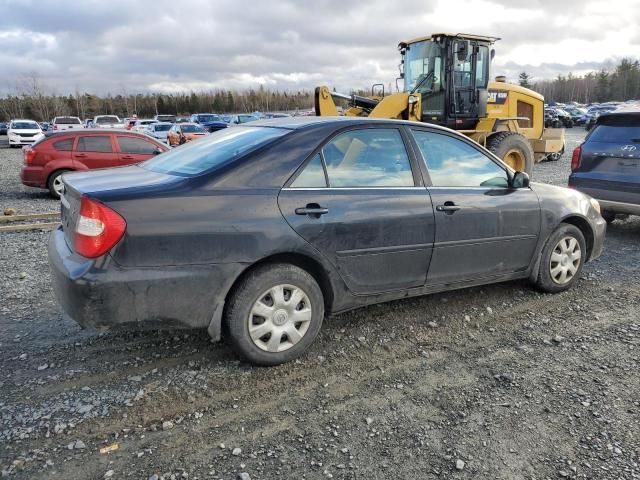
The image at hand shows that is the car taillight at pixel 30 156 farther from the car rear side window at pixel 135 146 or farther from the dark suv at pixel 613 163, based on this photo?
the dark suv at pixel 613 163

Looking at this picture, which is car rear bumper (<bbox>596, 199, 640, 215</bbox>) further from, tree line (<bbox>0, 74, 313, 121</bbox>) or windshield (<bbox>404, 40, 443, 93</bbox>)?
tree line (<bbox>0, 74, 313, 121</bbox>)

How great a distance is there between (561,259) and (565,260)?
59 millimetres

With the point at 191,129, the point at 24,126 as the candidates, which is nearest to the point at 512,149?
the point at 191,129

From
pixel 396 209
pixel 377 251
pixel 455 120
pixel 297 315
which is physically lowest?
pixel 297 315

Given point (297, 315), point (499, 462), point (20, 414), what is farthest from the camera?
point (297, 315)

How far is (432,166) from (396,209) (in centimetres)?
59

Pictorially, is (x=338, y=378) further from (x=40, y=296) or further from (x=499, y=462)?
(x=40, y=296)

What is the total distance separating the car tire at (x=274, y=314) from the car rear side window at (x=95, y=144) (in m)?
9.40

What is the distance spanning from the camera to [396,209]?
3656mm

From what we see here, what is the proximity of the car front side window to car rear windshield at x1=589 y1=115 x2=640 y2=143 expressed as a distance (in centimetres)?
350

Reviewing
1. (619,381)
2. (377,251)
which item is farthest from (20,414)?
(619,381)

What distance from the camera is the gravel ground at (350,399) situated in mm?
2508

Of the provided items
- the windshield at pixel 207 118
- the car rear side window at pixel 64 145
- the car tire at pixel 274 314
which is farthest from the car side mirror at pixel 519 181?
the windshield at pixel 207 118

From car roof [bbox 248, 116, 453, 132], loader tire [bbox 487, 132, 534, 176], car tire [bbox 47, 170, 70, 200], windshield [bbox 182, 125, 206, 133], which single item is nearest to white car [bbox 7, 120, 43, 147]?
windshield [bbox 182, 125, 206, 133]
